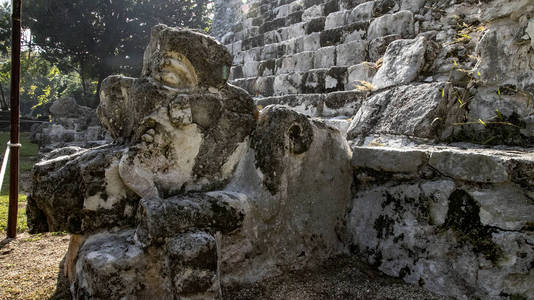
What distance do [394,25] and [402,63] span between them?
1.36 metres

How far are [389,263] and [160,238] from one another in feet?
4.26

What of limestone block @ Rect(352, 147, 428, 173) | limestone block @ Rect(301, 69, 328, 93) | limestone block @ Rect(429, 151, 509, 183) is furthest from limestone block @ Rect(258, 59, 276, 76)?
limestone block @ Rect(429, 151, 509, 183)

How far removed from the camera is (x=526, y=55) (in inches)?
93.1

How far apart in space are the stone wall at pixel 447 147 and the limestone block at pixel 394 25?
18mm

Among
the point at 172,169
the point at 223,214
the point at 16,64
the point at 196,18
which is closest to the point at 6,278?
the point at 172,169

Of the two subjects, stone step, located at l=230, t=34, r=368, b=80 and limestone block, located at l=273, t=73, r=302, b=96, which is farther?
limestone block, located at l=273, t=73, r=302, b=96

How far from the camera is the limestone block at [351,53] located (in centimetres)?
423

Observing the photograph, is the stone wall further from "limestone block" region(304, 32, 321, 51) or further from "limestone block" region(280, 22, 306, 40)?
"limestone block" region(280, 22, 306, 40)

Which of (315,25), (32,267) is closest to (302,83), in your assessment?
(315,25)

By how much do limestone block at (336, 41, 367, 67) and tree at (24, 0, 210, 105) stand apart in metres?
13.2

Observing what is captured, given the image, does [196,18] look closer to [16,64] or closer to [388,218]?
[16,64]

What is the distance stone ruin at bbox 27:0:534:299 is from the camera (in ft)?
5.27

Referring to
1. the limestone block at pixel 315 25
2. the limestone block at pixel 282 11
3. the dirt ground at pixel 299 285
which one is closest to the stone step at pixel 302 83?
the limestone block at pixel 315 25

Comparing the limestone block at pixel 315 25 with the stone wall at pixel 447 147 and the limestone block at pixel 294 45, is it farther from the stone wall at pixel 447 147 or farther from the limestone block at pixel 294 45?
the stone wall at pixel 447 147
